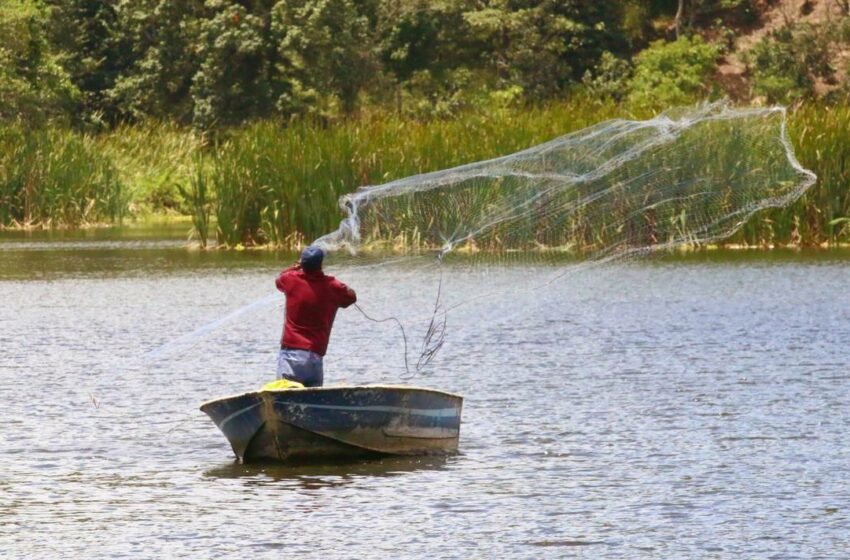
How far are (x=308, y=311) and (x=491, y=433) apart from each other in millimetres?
2744

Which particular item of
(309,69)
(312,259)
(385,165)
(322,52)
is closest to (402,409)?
(312,259)

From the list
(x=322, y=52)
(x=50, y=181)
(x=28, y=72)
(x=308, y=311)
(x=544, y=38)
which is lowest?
(x=308, y=311)

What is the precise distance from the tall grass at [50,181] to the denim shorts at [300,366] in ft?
113

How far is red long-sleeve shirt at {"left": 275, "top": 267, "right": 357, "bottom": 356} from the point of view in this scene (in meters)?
15.1

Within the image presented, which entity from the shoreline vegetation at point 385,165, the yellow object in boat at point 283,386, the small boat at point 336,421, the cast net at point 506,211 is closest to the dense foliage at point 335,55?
the shoreline vegetation at point 385,165

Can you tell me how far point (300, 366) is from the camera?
49.8 feet

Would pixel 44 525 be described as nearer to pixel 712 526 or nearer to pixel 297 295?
pixel 297 295

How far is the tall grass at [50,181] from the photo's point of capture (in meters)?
48.9

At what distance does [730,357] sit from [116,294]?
1353 centimetres

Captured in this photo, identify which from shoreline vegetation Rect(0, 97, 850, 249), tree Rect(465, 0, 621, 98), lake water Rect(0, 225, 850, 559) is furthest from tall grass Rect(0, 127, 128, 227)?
lake water Rect(0, 225, 850, 559)

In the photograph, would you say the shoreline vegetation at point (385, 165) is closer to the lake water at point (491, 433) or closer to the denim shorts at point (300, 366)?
the lake water at point (491, 433)

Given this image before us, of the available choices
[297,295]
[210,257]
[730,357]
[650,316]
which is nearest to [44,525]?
[297,295]

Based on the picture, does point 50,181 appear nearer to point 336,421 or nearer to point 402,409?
point 402,409

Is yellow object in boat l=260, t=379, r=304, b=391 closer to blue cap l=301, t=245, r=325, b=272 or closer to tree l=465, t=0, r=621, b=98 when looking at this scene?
blue cap l=301, t=245, r=325, b=272
